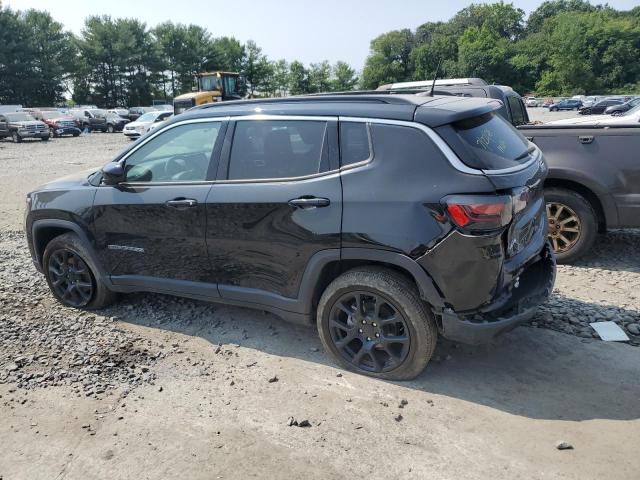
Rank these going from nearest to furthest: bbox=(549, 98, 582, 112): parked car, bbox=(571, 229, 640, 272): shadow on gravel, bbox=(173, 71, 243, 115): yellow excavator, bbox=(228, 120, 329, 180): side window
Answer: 1. bbox=(228, 120, 329, 180): side window
2. bbox=(571, 229, 640, 272): shadow on gravel
3. bbox=(173, 71, 243, 115): yellow excavator
4. bbox=(549, 98, 582, 112): parked car

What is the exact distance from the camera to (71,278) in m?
4.85

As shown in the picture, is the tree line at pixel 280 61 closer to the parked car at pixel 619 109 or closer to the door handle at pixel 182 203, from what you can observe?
the parked car at pixel 619 109

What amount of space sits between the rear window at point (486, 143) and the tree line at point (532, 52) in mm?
92332

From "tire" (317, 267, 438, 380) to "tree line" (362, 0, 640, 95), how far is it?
305ft

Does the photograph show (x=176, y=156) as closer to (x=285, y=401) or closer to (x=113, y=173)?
(x=113, y=173)

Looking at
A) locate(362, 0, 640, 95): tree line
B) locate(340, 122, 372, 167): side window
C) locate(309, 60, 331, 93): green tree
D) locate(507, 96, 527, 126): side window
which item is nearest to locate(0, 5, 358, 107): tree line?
locate(309, 60, 331, 93): green tree

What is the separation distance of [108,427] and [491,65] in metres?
108

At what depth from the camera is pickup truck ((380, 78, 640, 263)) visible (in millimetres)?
5289

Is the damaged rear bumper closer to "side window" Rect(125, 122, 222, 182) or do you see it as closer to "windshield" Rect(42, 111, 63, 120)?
"side window" Rect(125, 122, 222, 182)

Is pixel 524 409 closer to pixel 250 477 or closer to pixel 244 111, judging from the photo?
pixel 250 477

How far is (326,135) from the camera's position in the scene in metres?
3.58

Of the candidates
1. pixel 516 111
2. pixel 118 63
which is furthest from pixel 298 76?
pixel 516 111

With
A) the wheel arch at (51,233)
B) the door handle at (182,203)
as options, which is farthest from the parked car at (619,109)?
the wheel arch at (51,233)

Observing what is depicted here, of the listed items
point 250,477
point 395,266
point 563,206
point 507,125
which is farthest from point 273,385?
point 563,206
